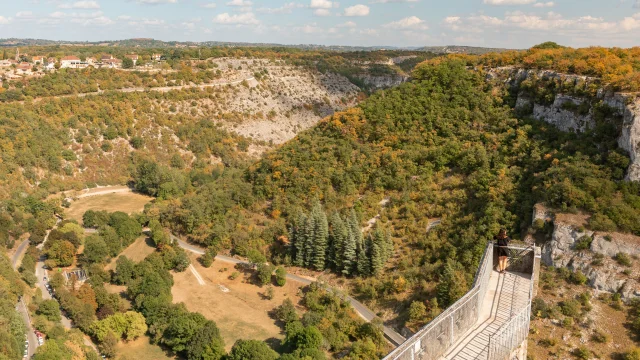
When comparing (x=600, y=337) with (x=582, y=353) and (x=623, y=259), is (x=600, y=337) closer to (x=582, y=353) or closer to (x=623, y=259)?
(x=582, y=353)

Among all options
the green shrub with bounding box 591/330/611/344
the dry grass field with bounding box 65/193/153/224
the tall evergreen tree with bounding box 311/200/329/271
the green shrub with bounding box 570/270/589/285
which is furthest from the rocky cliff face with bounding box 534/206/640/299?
the dry grass field with bounding box 65/193/153/224

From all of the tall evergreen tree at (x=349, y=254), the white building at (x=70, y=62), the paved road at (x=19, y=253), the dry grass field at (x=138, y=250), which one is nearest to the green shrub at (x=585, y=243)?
the tall evergreen tree at (x=349, y=254)

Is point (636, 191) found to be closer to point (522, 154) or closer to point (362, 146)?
point (522, 154)

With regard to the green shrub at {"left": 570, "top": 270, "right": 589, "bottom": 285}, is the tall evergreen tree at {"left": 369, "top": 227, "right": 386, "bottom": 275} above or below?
below

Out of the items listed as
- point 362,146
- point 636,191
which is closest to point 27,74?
point 362,146

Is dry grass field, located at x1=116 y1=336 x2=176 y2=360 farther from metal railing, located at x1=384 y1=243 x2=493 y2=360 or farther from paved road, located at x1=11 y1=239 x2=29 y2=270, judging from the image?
metal railing, located at x1=384 y1=243 x2=493 y2=360

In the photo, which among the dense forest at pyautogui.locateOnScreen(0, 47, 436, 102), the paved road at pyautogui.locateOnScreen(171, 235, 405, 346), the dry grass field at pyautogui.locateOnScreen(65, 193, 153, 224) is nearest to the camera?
the paved road at pyautogui.locateOnScreen(171, 235, 405, 346)

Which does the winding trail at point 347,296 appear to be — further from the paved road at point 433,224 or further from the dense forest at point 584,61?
the dense forest at point 584,61
